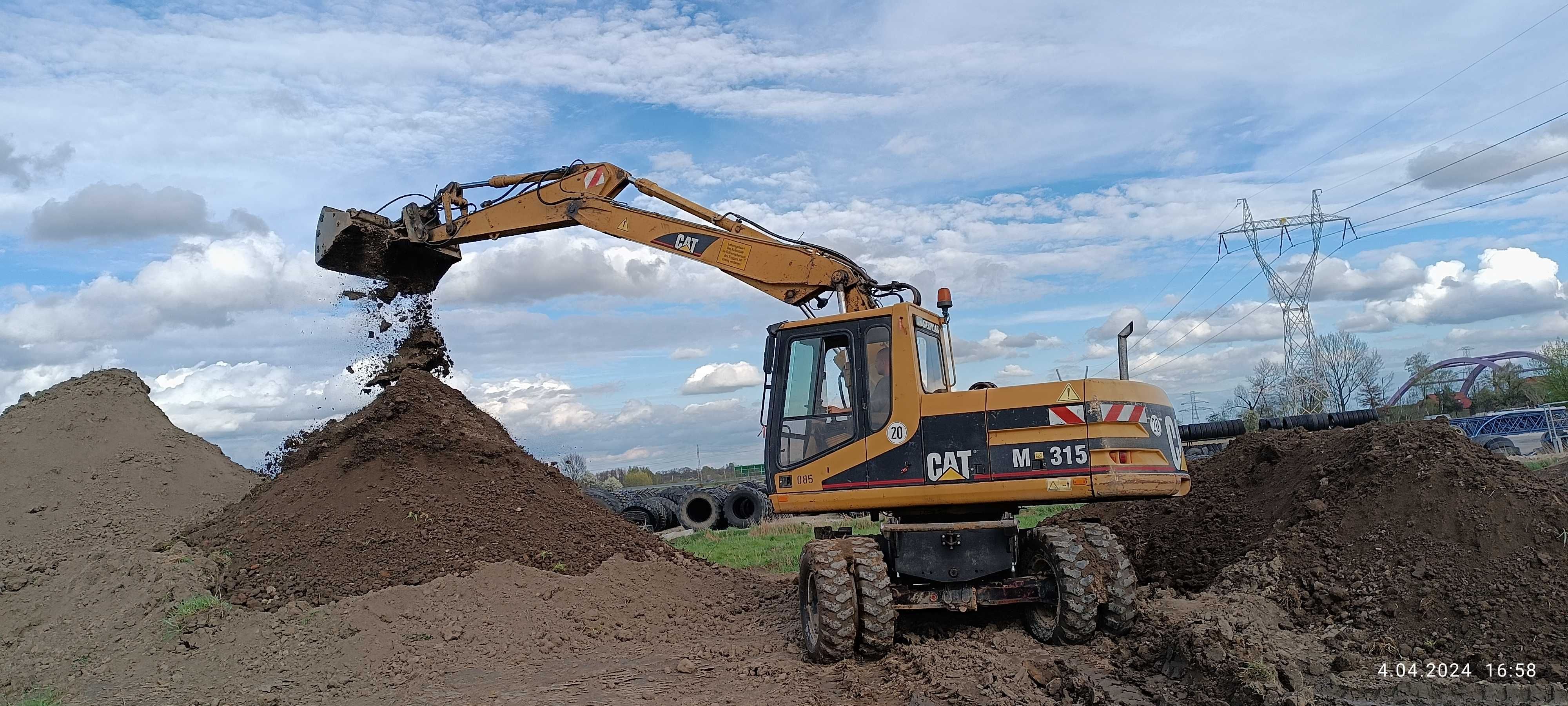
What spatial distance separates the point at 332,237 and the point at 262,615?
4105 mm

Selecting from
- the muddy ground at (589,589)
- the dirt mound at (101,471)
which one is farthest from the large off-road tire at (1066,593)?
the dirt mound at (101,471)

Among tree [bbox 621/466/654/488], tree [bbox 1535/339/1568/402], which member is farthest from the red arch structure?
tree [bbox 621/466/654/488]

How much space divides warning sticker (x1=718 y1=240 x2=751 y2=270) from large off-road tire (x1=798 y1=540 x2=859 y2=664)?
337 cm

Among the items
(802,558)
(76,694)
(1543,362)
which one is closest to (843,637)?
(802,558)

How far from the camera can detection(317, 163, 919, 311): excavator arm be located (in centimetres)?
991

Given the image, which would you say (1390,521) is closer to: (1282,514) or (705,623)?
(1282,514)

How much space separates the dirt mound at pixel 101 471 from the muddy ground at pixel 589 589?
44 millimetres

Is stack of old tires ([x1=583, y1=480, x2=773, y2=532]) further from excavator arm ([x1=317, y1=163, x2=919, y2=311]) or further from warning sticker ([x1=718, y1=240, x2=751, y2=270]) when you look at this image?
warning sticker ([x1=718, y1=240, x2=751, y2=270])

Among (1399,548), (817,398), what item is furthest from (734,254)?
(1399,548)

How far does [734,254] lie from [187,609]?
6258mm

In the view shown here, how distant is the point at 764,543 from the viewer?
17.9 m

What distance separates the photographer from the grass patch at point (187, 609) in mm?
9320

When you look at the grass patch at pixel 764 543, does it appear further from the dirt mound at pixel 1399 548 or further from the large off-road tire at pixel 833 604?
the large off-road tire at pixel 833 604
